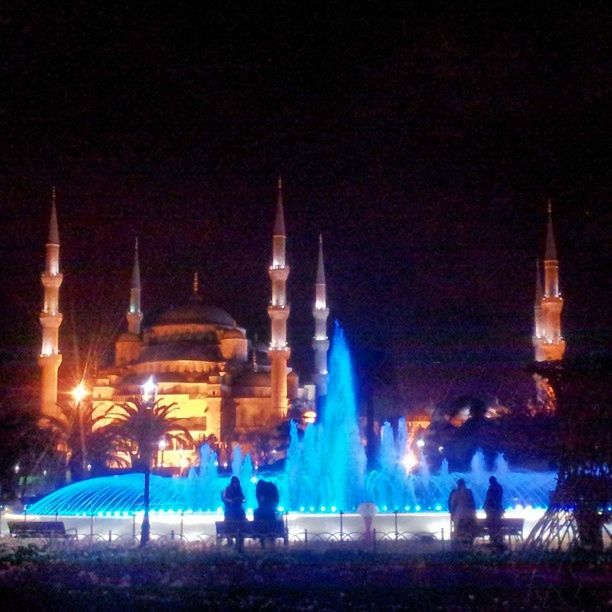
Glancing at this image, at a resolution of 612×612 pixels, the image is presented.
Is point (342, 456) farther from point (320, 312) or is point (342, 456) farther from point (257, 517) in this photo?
point (320, 312)

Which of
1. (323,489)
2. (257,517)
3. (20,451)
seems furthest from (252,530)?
(20,451)

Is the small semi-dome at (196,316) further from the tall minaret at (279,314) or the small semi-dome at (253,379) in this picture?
the tall minaret at (279,314)

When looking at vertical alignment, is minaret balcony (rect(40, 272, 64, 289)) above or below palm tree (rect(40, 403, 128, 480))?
above

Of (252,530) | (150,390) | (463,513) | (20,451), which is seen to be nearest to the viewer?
(252,530)

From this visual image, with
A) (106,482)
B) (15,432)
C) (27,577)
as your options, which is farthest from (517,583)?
(15,432)

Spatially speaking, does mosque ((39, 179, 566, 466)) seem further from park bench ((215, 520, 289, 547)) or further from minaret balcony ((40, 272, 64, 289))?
park bench ((215, 520, 289, 547))

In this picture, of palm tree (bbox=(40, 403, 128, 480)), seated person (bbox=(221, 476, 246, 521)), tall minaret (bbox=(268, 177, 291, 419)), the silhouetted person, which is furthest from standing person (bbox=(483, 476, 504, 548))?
tall minaret (bbox=(268, 177, 291, 419))

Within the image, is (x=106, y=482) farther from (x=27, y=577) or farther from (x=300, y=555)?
(x=27, y=577)
